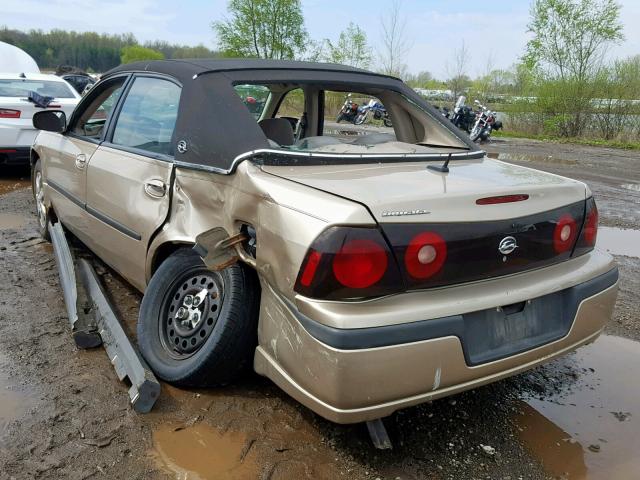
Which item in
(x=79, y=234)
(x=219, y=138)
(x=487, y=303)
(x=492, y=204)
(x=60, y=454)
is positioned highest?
(x=219, y=138)

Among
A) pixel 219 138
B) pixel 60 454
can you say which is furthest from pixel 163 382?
pixel 219 138

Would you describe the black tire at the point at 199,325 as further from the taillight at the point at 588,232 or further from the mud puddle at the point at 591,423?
the taillight at the point at 588,232

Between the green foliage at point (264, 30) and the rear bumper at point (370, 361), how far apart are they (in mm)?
31955

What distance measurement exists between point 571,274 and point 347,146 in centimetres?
129

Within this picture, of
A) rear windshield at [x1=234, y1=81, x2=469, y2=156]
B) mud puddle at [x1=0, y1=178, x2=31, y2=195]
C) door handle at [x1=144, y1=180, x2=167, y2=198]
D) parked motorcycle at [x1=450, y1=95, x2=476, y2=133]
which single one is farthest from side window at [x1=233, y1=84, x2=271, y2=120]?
parked motorcycle at [x1=450, y1=95, x2=476, y2=133]

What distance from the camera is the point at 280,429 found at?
8.21 feet

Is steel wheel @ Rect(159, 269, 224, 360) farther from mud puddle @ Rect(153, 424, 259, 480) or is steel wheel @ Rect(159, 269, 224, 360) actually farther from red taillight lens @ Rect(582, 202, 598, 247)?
red taillight lens @ Rect(582, 202, 598, 247)

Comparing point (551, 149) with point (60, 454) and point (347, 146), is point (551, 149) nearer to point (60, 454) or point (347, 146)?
point (347, 146)

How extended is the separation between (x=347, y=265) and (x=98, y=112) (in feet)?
9.52

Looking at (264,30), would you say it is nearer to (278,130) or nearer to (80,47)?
(278,130)

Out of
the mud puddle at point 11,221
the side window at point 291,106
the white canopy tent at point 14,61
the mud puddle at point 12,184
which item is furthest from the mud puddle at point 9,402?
the white canopy tent at point 14,61

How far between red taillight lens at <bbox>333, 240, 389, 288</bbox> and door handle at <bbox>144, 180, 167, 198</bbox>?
4.20 feet

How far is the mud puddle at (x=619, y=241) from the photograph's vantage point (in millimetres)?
5528

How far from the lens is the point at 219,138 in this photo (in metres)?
2.58
